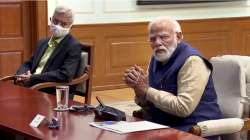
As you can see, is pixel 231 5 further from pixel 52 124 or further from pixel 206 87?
pixel 52 124

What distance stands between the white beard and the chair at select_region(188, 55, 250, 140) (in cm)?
43

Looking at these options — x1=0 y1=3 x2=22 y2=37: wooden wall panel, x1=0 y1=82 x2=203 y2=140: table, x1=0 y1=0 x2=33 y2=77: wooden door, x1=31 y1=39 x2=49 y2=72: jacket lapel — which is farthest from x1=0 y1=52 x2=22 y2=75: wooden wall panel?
x1=0 y1=82 x2=203 y2=140: table

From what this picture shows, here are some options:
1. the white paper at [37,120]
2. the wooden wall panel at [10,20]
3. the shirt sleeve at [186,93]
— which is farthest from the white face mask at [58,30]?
the wooden wall panel at [10,20]

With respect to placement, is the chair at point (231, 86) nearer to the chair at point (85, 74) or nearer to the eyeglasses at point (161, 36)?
the eyeglasses at point (161, 36)

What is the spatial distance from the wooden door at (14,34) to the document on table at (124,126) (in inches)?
147

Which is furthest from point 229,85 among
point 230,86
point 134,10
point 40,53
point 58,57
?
point 134,10

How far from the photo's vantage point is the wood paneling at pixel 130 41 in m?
6.70

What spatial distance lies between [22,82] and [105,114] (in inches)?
63.4

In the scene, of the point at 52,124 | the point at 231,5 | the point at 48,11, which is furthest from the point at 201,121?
the point at 231,5

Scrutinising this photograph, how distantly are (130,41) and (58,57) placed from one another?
288 centimetres

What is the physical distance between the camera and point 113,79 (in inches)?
273

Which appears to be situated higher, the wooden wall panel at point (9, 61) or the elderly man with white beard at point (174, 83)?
→ the elderly man with white beard at point (174, 83)

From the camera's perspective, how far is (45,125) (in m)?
Answer: 2.54

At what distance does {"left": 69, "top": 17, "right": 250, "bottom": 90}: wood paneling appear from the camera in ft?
22.0
